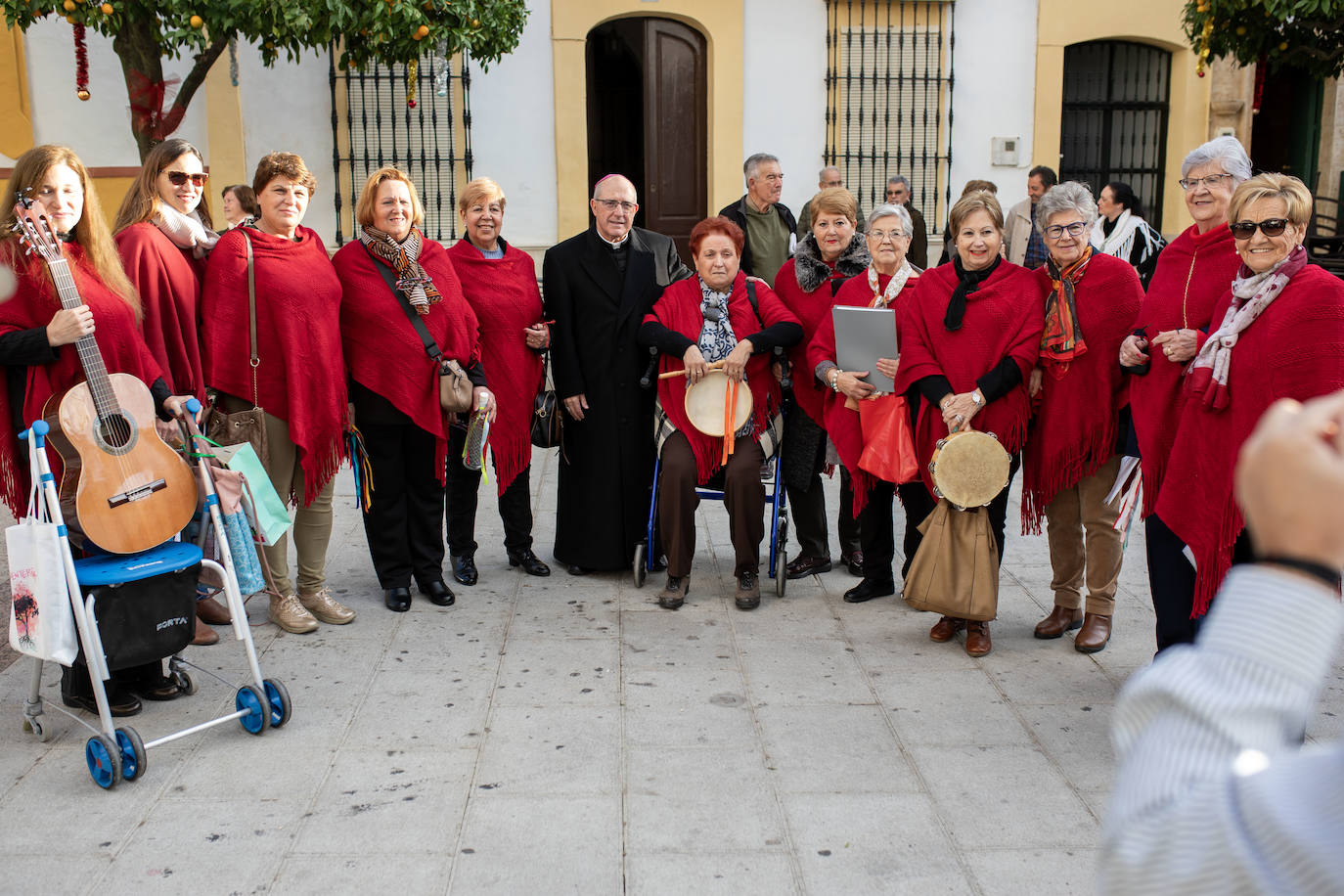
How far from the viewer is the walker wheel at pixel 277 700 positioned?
3.91 m

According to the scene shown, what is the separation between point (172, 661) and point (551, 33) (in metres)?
8.55

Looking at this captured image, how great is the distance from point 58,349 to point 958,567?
330 cm

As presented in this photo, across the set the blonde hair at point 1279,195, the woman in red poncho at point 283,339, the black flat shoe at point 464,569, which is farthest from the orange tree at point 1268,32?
the woman in red poncho at point 283,339

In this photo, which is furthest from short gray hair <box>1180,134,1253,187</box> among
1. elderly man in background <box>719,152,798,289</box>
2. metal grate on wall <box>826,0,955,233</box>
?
metal grate on wall <box>826,0,955,233</box>

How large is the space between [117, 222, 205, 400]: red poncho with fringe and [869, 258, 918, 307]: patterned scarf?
2789mm

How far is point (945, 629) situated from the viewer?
4.84m

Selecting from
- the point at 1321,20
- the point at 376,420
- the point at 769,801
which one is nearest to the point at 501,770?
the point at 769,801

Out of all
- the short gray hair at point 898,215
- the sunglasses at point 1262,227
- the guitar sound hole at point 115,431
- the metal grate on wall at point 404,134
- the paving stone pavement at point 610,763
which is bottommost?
the paving stone pavement at point 610,763

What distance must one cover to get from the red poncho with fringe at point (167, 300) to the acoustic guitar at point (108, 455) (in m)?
0.52

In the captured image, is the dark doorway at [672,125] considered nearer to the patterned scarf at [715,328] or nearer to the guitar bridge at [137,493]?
the patterned scarf at [715,328]

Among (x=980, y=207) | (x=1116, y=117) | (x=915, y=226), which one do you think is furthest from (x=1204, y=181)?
(x=1116, y=117)

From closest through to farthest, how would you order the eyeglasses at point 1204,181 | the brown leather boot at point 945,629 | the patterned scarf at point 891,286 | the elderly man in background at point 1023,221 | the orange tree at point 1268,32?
the eyeglasses at point 1204,181, the brown leather boot at point 945,629, the patterned scarf at point 891,286, the orange tree at point 1268,32, the elderly man in background at point 1023,221

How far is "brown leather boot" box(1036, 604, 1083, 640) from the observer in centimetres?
488

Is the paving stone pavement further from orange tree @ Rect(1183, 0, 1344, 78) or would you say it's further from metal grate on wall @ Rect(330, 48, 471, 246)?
metal grate on wall @ Rect(330, 48, 471, 246)
